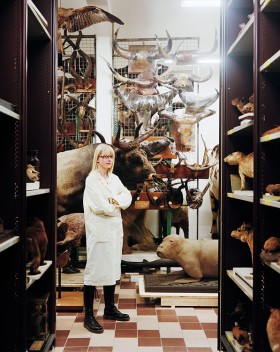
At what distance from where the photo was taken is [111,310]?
15.3 ft

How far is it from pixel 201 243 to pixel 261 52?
10.8 ft

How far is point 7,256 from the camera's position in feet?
8.30

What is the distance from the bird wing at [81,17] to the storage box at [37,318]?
12.0 ft

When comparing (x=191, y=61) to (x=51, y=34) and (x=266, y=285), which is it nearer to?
(x=51, y=34)

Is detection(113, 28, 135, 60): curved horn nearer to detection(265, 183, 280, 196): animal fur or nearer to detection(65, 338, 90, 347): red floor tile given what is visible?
detection(65, 338, 90, 347): red floor tile

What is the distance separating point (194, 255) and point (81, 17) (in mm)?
3381

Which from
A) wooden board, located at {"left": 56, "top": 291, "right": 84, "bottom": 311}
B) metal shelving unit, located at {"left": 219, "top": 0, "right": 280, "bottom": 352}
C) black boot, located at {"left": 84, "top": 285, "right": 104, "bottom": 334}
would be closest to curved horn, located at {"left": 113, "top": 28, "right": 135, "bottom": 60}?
metal shelving unit, located at {"left": 219, "top": 0, "right": 280, "bottom": 352}

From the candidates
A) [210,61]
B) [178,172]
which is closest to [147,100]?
[178,172]

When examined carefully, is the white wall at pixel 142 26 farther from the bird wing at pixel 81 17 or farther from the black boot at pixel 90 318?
the black boot at pixel 90 318

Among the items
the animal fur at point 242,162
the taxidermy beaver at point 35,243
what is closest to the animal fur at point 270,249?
the animal fur at point 242,162

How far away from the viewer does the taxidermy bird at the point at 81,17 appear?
18.1 ft

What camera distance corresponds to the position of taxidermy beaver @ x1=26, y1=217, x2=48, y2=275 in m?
3.07

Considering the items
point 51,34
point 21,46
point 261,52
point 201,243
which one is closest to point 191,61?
point 201,243

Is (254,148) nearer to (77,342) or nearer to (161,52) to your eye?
(77,342)
